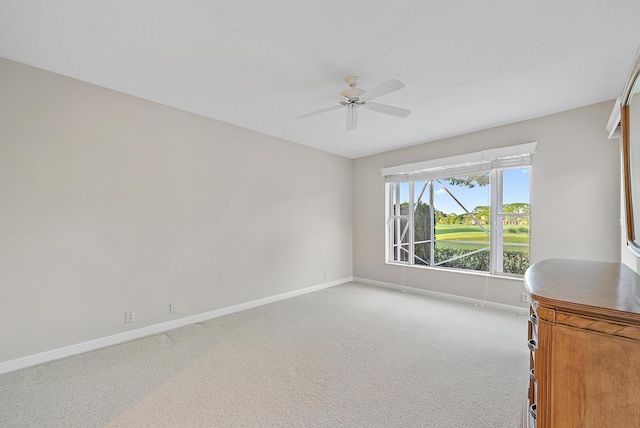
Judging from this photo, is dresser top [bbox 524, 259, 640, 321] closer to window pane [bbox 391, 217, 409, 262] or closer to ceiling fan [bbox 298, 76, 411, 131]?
ceiling fan [bbox 298, 76, 411, 131]

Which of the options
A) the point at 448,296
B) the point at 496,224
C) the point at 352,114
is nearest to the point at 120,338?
the point at 352,114

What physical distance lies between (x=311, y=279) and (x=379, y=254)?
4.62 ft

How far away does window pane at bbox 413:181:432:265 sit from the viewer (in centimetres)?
532

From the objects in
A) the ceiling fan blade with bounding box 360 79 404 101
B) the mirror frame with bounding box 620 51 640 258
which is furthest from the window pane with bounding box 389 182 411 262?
the mirror frame with bounding box 620 51 640 258

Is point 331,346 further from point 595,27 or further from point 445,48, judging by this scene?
point 595,27

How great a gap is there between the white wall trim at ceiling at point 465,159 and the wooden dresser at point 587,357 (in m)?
3.14

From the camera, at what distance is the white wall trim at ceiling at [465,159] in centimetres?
364

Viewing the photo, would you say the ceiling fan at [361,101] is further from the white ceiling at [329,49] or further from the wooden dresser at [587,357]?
the wooden dresser at [587,357]

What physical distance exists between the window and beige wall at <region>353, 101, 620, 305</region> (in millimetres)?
182

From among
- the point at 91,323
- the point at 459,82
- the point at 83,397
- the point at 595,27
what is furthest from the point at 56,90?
the point at 595,27

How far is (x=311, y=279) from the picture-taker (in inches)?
194

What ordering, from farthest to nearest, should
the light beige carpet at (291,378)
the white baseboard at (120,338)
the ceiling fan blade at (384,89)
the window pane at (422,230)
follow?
the window pane at (422,230), the white baseboard at (120,338), the ceiling fan blade at (384,89), the light beige carpet at (291,378)

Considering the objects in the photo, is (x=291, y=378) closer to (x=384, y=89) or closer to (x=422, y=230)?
(x=384, y=89)

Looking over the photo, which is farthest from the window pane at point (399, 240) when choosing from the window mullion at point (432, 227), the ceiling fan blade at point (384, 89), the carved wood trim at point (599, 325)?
the carved wood trim at point (599, 325)
